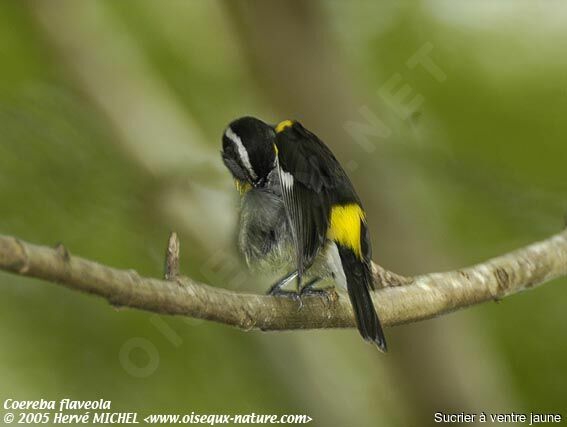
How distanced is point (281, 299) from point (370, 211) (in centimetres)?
151

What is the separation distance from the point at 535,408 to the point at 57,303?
7.59ft

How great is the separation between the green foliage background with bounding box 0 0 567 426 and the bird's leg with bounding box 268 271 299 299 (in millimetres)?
916

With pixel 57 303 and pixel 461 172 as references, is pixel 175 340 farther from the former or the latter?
pixel 461 172

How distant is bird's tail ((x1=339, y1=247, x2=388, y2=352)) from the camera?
248cm

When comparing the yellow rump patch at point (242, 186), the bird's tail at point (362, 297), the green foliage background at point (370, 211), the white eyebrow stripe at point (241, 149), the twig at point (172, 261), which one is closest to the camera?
the twig at point (172, 261)

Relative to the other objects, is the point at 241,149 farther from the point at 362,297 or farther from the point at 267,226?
the point at 362,297

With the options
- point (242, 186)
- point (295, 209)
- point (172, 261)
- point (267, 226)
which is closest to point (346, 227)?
point (295, 209)

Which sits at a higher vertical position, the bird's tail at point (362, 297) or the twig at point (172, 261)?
the bird's tail at point (362, 297)

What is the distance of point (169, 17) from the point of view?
4.81m

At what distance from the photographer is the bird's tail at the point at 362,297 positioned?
8.13ft

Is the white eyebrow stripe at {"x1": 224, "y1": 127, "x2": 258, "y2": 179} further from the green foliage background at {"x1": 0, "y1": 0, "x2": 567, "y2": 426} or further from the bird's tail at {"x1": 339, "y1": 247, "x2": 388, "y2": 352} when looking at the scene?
the green foliage background at {"x1": 0, "y1": 0, "x2": 567, "y2": 426}

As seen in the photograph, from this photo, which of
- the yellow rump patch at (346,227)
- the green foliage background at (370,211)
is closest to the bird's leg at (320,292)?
the yellow rump patch at (346,227)

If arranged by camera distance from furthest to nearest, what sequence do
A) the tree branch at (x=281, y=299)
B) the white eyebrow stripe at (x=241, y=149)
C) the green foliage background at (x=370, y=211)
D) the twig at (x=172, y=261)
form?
1. the green foliage background at (x=370, y=211)
2. the white eyebrow stripe at (x=241, y=149)
3. the twig at (x=172, y=261)
4. the tree branch at (x=281, y=299)

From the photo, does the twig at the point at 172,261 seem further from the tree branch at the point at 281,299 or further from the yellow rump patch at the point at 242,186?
the yellow rump patch at the point at 242,186
